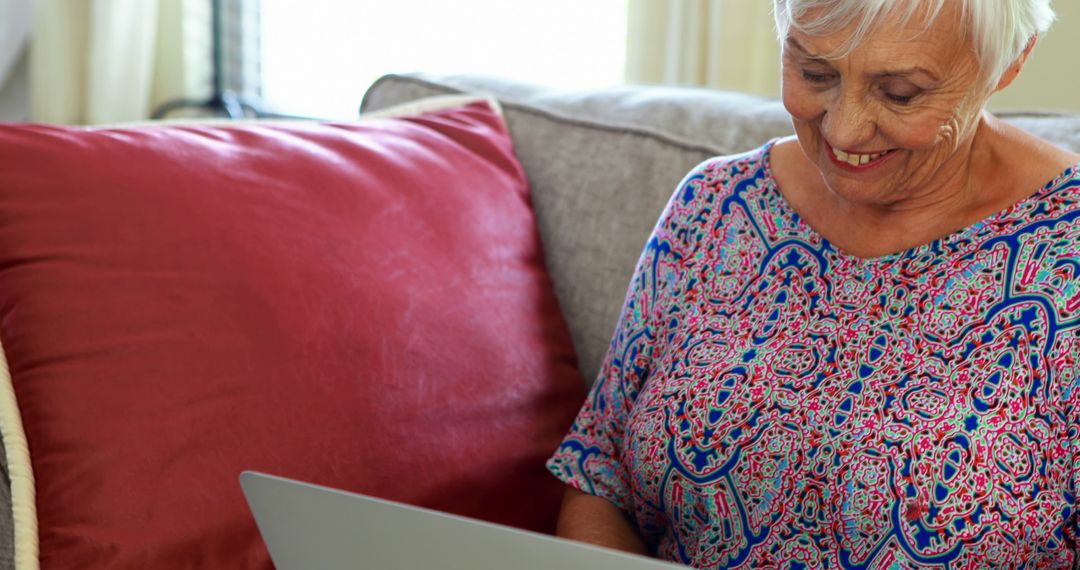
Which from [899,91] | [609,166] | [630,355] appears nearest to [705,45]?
[609,166]

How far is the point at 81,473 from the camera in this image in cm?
102

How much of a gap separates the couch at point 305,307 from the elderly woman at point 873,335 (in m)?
0.18

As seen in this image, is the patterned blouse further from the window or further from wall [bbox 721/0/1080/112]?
the window

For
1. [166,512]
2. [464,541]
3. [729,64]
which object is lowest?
[166,512]

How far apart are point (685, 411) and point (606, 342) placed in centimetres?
32

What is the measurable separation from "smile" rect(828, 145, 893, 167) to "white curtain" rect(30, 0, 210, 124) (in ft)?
7.38

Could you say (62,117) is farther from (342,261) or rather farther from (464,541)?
(464,541)

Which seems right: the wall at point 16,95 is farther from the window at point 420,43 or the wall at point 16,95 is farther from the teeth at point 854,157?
the teeth at point 854,157

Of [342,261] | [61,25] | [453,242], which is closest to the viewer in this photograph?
[342,261]

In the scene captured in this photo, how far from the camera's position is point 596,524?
1.17m

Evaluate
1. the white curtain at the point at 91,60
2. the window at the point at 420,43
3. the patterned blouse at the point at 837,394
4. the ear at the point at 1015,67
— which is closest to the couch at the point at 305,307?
the patterned blouse at the point at 837,394

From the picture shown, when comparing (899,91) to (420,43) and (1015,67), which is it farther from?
(420,43)

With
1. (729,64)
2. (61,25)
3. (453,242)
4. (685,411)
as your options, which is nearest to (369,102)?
(453,242)

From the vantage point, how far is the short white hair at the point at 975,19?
3.09 ft
